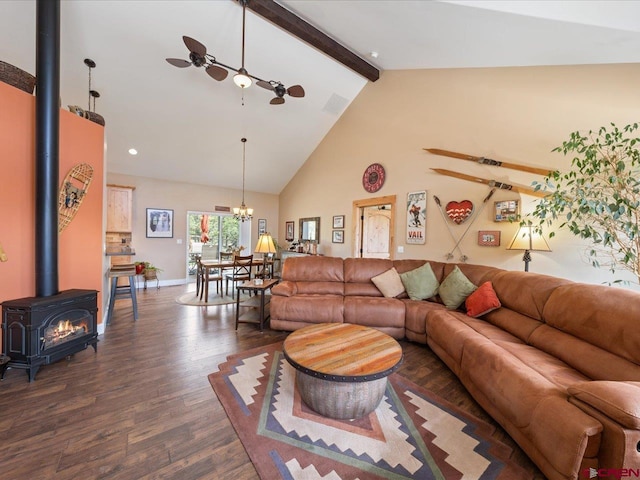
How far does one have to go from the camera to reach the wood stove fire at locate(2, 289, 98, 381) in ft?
6.83

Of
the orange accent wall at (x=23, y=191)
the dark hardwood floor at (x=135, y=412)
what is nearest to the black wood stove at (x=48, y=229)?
the orange accent wall at (x=23, y=191)

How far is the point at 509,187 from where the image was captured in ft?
10.6

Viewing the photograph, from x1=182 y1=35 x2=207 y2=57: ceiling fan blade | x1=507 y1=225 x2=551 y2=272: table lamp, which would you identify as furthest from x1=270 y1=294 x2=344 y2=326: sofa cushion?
x1=182 y1=35 x2=207 y2=57: ceiling fan blade

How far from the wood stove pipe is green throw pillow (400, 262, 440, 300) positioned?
402cm

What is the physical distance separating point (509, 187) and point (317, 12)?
334cm

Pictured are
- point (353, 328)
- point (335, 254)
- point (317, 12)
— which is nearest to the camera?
point (353, 328)

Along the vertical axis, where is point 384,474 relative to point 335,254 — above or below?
below

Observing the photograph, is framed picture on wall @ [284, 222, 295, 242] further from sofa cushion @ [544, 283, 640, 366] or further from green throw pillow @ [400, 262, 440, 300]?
sofa cushion @ [544, 283, 640, 366]

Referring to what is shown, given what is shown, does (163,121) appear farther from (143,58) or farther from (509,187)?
(509,187)

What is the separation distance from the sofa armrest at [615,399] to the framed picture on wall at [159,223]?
7.30 meters

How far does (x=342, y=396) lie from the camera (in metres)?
1.67

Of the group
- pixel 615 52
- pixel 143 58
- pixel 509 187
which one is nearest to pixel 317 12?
pixel 143 58

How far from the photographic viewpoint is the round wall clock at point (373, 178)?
4934 mm

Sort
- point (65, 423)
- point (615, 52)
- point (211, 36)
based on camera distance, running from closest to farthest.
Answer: point (65, 423)
point (615, 52)
point (211, 36)
